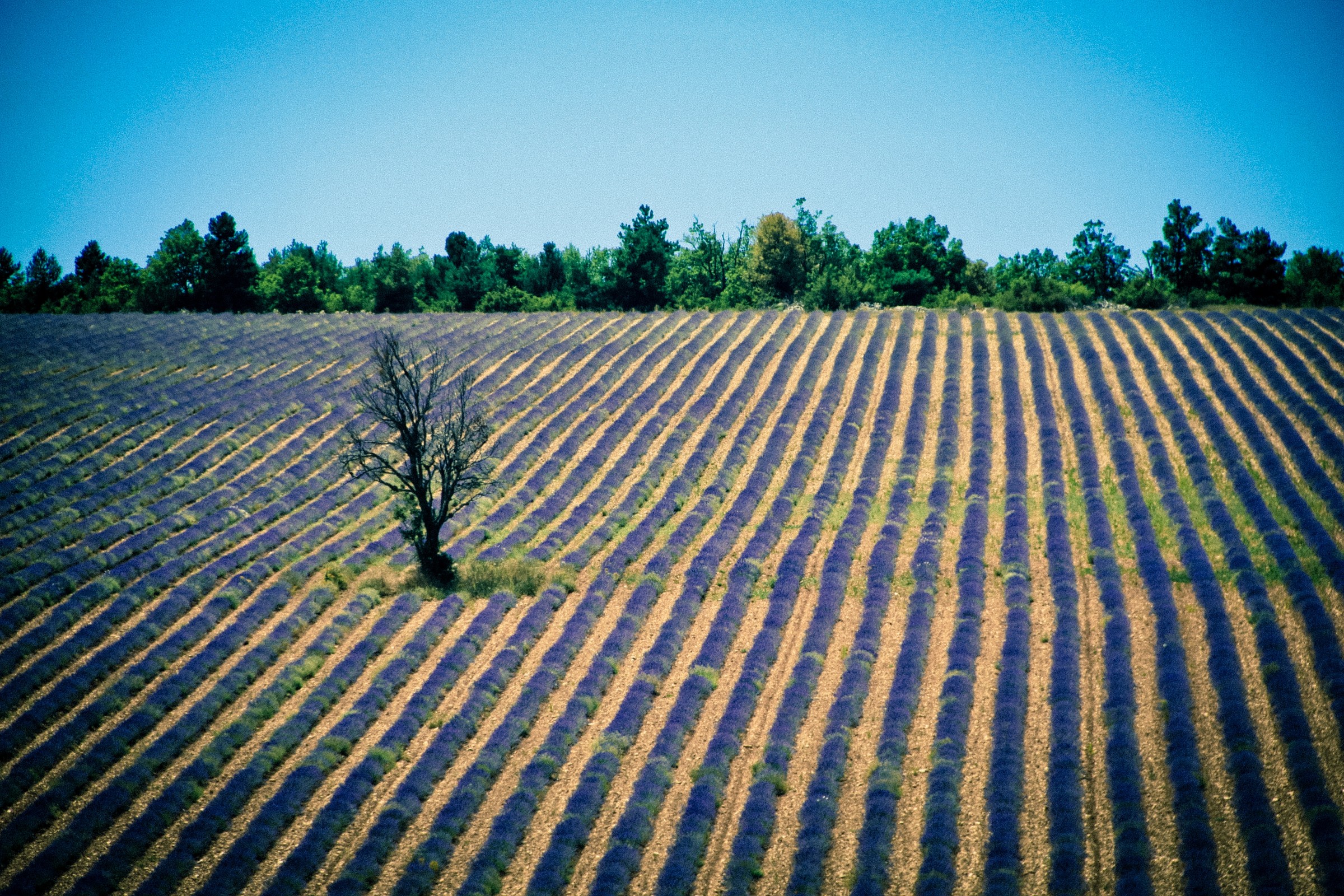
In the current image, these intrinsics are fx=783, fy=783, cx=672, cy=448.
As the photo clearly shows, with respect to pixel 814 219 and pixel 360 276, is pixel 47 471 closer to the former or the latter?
pixel 814 219

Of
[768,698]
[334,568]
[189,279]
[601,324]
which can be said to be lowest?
[768,698]

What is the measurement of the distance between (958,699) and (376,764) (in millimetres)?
11258

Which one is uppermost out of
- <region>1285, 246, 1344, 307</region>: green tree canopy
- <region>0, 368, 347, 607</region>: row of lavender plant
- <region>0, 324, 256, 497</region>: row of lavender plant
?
<region>1285, 246, 1344, 307</region>: green tree canopy

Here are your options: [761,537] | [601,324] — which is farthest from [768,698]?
[601,324]

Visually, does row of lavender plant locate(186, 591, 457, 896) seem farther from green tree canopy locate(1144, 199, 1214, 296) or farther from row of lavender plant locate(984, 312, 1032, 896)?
green tree canopy locate(1144, 199, 1214, 296)

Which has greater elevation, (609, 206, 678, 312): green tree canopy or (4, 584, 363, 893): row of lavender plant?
(609, 206, 678, 312): green tree canopy

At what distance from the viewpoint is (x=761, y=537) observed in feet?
71.7

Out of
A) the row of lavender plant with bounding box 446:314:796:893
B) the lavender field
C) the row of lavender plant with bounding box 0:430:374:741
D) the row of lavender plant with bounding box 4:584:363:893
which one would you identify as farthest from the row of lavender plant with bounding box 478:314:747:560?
the row of lavender plant with bounding box 0:430:374:741

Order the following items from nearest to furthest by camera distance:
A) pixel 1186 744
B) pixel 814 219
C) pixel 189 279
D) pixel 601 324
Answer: pixel 1186 744
pixel 601 324
pixel 189 279
pixel 814 219

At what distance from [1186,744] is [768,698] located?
740 cm

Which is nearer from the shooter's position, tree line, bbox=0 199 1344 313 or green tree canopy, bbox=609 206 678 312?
tree line, bbox=0 199 1344 313

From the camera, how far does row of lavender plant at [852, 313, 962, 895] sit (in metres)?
12.3

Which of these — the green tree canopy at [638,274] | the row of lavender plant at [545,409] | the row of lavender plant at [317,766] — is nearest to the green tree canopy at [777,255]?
the green tree canopy at [638,274]

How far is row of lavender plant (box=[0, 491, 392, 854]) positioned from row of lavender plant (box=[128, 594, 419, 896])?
6.60ft
